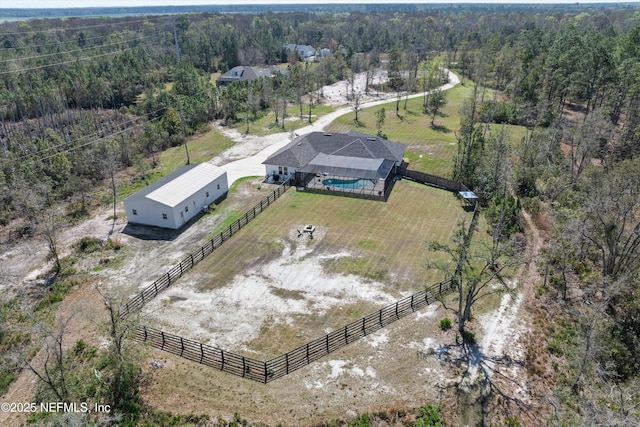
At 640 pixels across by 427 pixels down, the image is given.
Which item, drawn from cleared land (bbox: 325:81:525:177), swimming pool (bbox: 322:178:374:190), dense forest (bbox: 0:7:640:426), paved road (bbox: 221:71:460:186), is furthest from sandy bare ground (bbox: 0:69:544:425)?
cleared land (bbox: 325:81:525:177)

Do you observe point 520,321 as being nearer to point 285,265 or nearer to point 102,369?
point 285,265

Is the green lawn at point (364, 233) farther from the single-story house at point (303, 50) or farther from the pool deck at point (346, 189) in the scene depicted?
the single-story house at point (303, 50)

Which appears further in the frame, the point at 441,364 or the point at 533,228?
the point at 533,228

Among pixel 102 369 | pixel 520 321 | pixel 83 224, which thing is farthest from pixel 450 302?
pixel 83 224

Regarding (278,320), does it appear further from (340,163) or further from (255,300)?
(340,163)

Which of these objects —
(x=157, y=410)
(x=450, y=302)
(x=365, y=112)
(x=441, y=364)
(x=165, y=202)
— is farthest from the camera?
(x=365, y=112)

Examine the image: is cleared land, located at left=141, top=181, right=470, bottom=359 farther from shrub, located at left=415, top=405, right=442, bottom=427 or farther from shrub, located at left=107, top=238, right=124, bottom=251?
shrub, located at left=107, top=238, right=124, bottom=251
